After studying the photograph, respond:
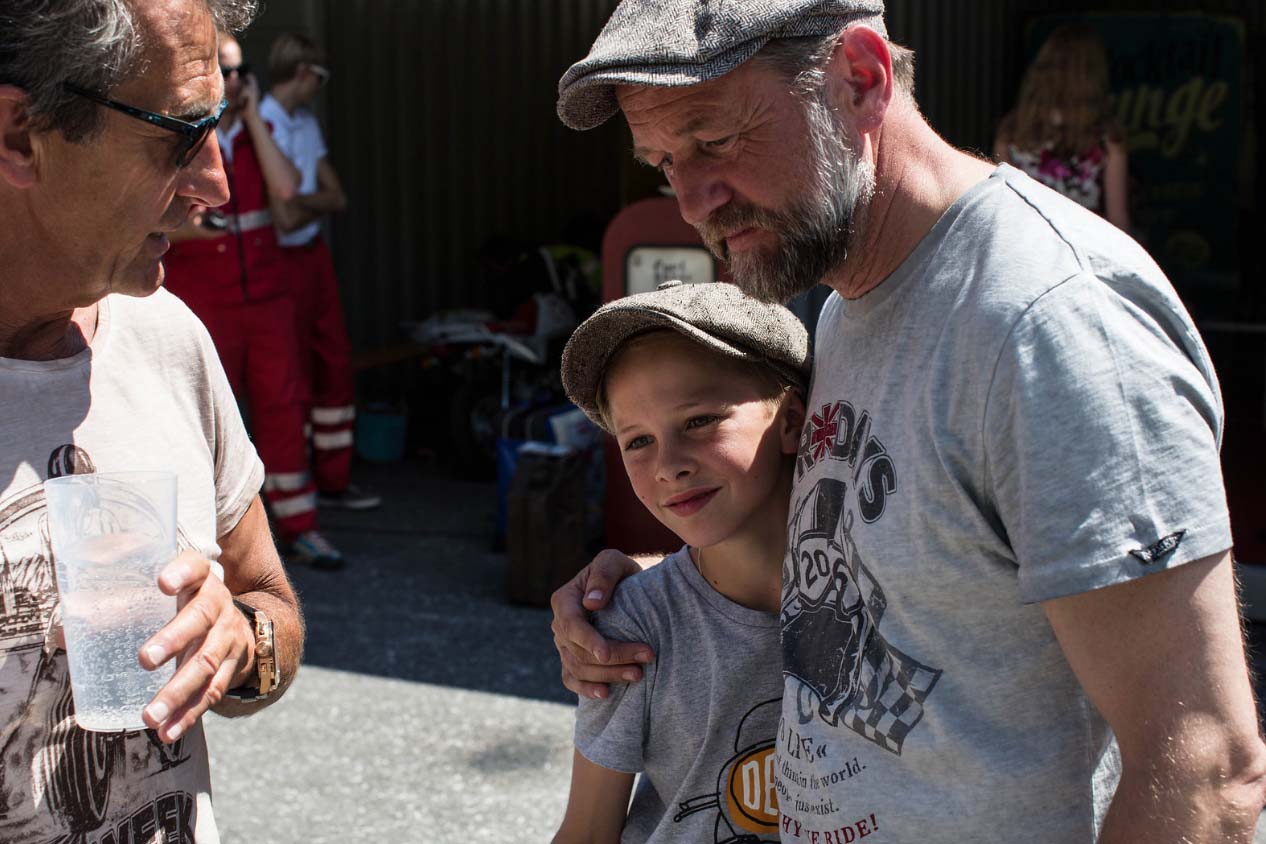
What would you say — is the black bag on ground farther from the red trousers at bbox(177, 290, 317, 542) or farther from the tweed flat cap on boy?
the tweed flat cap on boy

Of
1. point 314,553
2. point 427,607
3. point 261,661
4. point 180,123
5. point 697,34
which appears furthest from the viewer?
point 314,553

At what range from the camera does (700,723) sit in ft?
6.06

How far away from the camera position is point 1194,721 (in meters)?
1.24

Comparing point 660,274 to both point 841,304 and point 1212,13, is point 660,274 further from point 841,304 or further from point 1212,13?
point 1212,13

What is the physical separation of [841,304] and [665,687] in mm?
571

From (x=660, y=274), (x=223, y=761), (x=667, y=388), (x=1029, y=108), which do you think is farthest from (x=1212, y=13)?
(x=667, y=388)

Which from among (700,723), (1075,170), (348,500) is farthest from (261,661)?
(348,500)

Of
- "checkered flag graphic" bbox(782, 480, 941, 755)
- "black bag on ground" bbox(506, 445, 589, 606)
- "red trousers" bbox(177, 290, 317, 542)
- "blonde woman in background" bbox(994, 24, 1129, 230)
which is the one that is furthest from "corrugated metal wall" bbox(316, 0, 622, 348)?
"checkered flag graphic" bbox(782, 480, 941, 755)

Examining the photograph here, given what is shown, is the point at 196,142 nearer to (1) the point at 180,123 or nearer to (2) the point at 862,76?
(1) the point at 180,123

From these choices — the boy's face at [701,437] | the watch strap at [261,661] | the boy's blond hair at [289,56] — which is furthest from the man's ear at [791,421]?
the boy's blond hair at [289,56]

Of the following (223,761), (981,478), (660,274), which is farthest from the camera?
(660,274)

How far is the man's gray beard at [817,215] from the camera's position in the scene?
4.95 ft

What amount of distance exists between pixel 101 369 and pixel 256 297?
13.4ft

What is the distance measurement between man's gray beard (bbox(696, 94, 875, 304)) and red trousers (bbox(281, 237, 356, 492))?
5039mm
